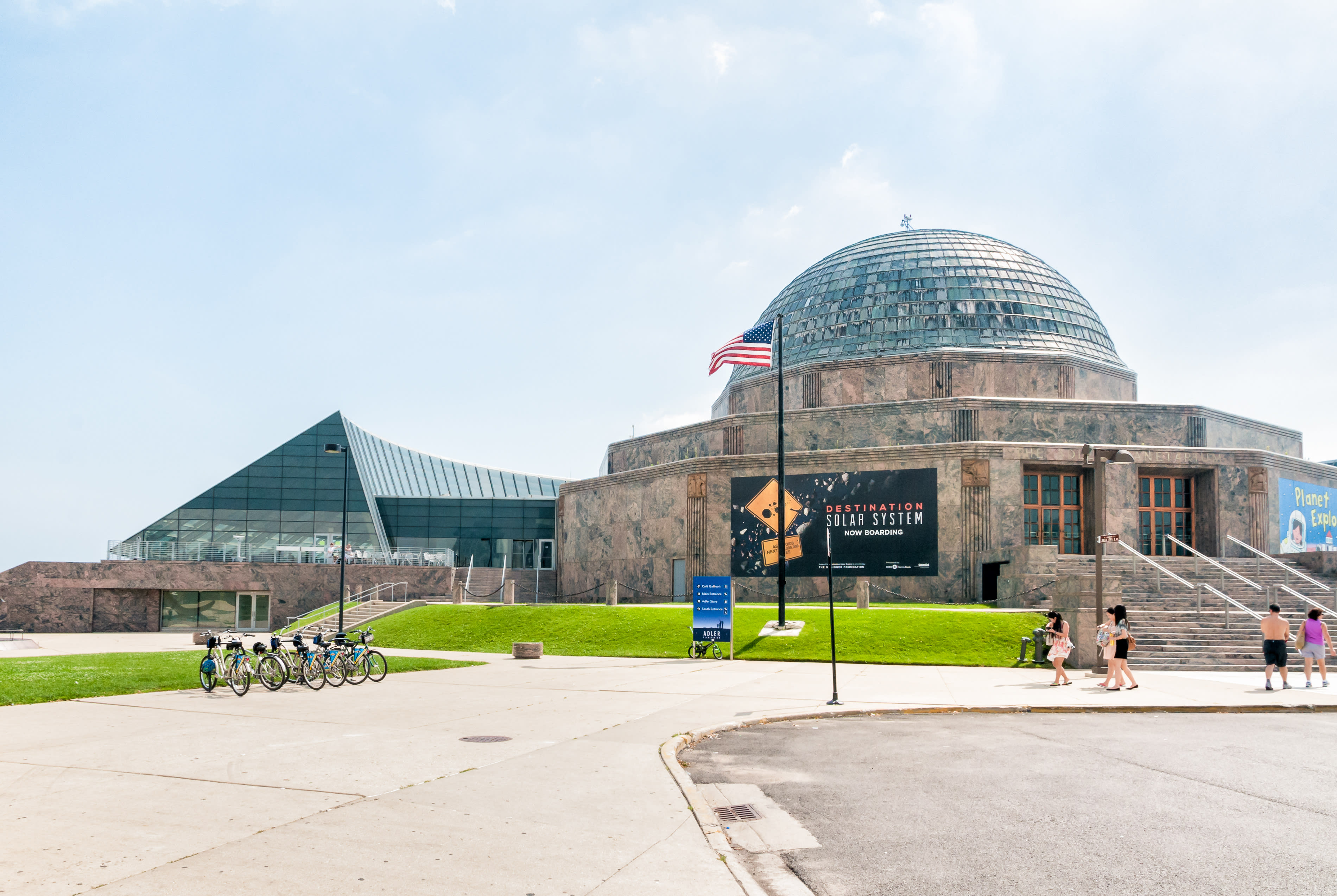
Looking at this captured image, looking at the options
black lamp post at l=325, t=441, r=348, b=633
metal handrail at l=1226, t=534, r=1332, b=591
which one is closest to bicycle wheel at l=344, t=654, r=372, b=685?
black lamp post at l=325, t=441, r=348, b=633

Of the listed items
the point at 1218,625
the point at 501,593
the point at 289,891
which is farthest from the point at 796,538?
the point at 289,891

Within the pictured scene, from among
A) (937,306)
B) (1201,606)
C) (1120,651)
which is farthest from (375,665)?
(937,306)

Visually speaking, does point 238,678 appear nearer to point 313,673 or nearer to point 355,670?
point 313,673

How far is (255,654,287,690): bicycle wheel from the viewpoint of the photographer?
Answer: 12.0 metres

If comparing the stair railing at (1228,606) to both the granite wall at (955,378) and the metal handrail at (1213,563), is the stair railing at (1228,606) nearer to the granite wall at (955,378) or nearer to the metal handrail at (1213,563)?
the metal handrail at (1213,563)

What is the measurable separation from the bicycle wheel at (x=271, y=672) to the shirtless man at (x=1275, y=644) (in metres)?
12.1

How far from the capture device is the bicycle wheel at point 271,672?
11969 mm

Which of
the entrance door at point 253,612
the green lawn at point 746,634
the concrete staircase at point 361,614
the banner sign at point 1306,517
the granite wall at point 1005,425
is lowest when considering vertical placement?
the entrance door at point 253,612

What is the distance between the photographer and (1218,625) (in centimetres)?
1639

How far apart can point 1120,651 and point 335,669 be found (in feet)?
32.6

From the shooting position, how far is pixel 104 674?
13.3 m

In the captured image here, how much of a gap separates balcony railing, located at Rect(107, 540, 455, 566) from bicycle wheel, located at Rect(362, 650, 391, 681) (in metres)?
18.8

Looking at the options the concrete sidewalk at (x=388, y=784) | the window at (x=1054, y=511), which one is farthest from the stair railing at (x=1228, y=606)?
the window at (x=1054, y=511)

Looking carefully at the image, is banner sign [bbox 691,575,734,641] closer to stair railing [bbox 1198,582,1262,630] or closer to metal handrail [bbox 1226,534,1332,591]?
stair railing [bbox 1198,582,1262,630]
